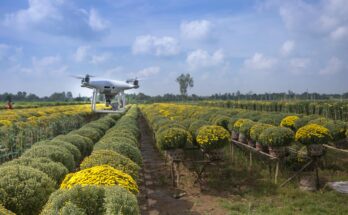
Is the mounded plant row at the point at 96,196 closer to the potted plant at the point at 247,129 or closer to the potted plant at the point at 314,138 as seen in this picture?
the potted plant at the point at 314,138

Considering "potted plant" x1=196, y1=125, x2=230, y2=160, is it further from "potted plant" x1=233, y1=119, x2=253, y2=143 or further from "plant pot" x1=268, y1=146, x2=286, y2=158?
"potted plant" x1=233, y1=119, x2=253, y2=143

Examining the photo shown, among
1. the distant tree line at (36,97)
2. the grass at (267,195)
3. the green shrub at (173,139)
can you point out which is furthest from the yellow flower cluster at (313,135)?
the distant tree line at (36,97)

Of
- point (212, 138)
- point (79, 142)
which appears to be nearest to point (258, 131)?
point (212, 138)

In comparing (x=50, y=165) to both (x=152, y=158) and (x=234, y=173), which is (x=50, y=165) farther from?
(x=152, y=158)

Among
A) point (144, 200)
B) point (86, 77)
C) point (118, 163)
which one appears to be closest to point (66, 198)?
point (118, 163)

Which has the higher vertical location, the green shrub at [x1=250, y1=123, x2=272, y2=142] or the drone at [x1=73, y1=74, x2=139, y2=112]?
the drone at [x1=73, y1=74, x2=139, y2=112]

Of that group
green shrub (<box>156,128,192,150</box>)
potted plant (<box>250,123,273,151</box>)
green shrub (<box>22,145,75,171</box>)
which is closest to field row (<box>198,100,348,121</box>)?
potted plant (<box>250,123,273,151</box>)

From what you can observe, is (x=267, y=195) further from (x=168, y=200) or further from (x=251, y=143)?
(x=251, y=143)
